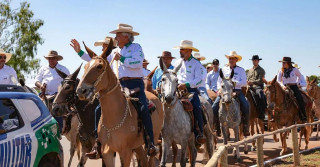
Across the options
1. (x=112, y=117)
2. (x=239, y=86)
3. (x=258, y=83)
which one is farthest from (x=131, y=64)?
(x=258, y=83)

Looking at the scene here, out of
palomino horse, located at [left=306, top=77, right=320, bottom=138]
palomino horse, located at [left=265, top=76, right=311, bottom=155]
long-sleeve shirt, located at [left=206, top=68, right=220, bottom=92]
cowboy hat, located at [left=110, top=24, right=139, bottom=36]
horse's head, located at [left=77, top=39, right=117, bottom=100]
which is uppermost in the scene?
cowboy hat, located at [left=110, top=24, right=139, bottom=36]

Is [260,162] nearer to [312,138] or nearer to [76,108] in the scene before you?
[76,108]

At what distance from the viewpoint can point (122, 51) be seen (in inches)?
329

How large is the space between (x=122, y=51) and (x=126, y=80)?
52 cm

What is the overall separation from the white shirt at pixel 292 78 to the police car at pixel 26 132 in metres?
9.74

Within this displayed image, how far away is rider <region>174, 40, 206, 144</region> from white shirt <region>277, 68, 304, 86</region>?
579cm

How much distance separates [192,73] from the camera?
10430 mm

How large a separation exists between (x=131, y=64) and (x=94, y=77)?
1.35m

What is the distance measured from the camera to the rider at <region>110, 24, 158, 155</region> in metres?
8.04

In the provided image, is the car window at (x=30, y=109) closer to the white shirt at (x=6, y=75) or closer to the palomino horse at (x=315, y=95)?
the white shirt at (x=6, y=75)

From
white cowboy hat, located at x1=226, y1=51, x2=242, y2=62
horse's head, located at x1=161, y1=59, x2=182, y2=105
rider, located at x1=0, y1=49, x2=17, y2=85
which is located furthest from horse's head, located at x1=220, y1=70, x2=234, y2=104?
rider, located at x1=0, y1=49, x2=17, y2=85

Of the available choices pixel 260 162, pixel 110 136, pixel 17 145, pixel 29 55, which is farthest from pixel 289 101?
pixel 29 55

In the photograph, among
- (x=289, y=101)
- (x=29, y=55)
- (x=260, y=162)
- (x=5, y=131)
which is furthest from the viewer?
(x=29, y=55)

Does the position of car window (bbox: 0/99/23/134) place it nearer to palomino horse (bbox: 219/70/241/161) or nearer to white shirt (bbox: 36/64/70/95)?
white shirt (bbox: 36/64/70/95)
